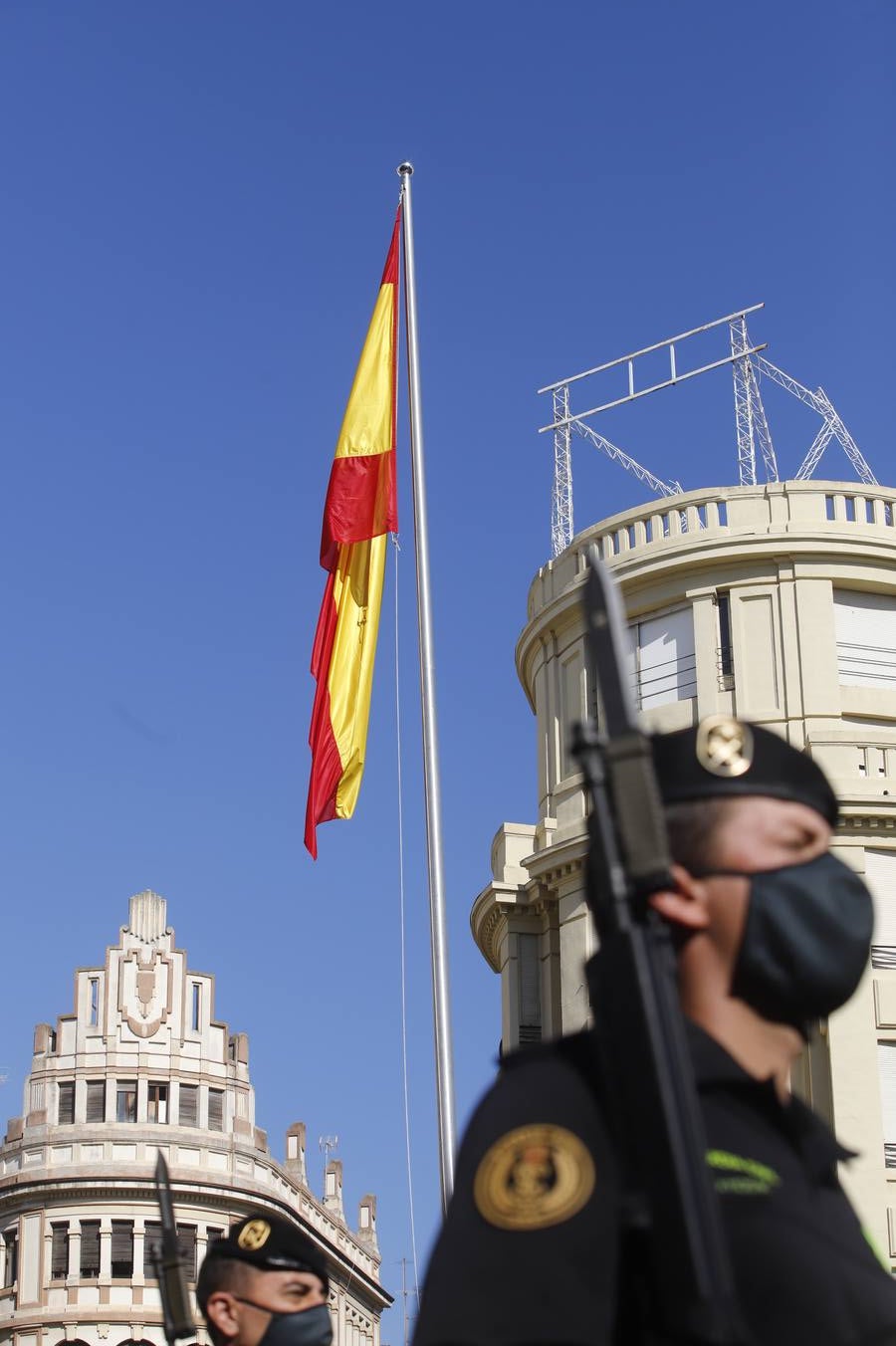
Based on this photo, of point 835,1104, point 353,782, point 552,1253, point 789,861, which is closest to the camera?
point 552,1253

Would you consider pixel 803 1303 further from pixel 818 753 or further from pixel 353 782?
pixel 818 753

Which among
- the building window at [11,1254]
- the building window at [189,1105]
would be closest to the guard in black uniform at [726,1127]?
the building window at [11,1254]

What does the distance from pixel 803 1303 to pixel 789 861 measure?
629 millimetres

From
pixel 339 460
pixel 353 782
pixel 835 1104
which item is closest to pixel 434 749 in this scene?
pixel 353 782

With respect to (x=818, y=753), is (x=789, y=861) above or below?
below

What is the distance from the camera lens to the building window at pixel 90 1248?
→ 5928cm

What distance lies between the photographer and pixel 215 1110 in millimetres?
63625

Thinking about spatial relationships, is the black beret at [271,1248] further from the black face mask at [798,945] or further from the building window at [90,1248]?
A: the building window at [90,1248]

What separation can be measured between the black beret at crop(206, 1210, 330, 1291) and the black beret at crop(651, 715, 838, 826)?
287 cm

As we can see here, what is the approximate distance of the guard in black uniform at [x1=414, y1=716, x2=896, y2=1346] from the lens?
2.29m

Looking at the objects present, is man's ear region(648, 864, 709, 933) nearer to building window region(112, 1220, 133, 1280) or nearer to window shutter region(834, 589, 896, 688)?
window shutter region(834, 589, 896, 688)

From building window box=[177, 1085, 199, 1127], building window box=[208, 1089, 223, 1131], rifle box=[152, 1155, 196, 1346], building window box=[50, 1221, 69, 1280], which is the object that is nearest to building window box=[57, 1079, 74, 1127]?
building window box=[50, 1221, 69, 1280]

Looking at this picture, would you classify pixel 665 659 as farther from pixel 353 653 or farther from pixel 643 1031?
pixel 643 1031

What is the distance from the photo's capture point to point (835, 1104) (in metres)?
26.4
